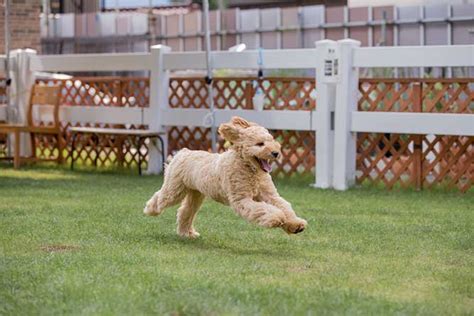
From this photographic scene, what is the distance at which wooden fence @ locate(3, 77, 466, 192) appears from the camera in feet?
38.3

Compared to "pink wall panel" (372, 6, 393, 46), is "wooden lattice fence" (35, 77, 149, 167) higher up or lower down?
lower down

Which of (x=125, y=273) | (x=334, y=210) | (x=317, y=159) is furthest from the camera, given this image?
(x=317, y=159)

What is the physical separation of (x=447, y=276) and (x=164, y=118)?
771 cm

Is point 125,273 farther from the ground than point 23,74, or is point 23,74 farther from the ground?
point 23,74

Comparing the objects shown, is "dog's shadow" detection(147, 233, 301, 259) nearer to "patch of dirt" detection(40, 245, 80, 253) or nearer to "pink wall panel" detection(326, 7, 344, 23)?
"patch of dirt" detection(40, 245, 80, 253)

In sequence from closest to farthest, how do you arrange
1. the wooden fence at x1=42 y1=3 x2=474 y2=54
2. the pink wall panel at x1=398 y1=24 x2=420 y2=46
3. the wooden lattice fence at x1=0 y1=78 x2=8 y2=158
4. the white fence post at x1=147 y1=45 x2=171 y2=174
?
the white fence post at x1=147 y1=45 x2=171 y2=174 → the wooden lattice fence at x1=0 y1=78 x2=8 y2=158 → the wooden fence at x1=42 y1=3 x2=474 y2=54 → the pink wall panel at x1=398 y1=24 x2=420 y2=46

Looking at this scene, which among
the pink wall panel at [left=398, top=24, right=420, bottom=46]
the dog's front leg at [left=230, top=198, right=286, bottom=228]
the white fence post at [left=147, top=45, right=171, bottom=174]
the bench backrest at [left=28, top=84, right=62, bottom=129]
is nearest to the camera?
the dog's front leg at [left=230, top=198, right=286, bottom=228]

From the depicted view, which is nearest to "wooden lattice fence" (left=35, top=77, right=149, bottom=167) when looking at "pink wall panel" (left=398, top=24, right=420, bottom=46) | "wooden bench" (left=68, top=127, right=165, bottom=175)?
"wooden bench" (left=68, top=127, right=165, bottom=175)

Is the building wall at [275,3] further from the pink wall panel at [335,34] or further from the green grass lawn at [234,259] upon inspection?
the green grass lawn at [234,259]

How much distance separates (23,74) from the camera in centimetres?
1553

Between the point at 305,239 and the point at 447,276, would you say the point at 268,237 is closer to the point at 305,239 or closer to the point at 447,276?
the point at 305,239

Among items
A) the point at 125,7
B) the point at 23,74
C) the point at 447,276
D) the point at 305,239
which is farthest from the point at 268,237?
the point at 125,7

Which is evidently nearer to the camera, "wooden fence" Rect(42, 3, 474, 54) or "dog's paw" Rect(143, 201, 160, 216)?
"dog's paw" Rect(143, 201, 160, 216)

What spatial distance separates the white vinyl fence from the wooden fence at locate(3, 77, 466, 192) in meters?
0.24
